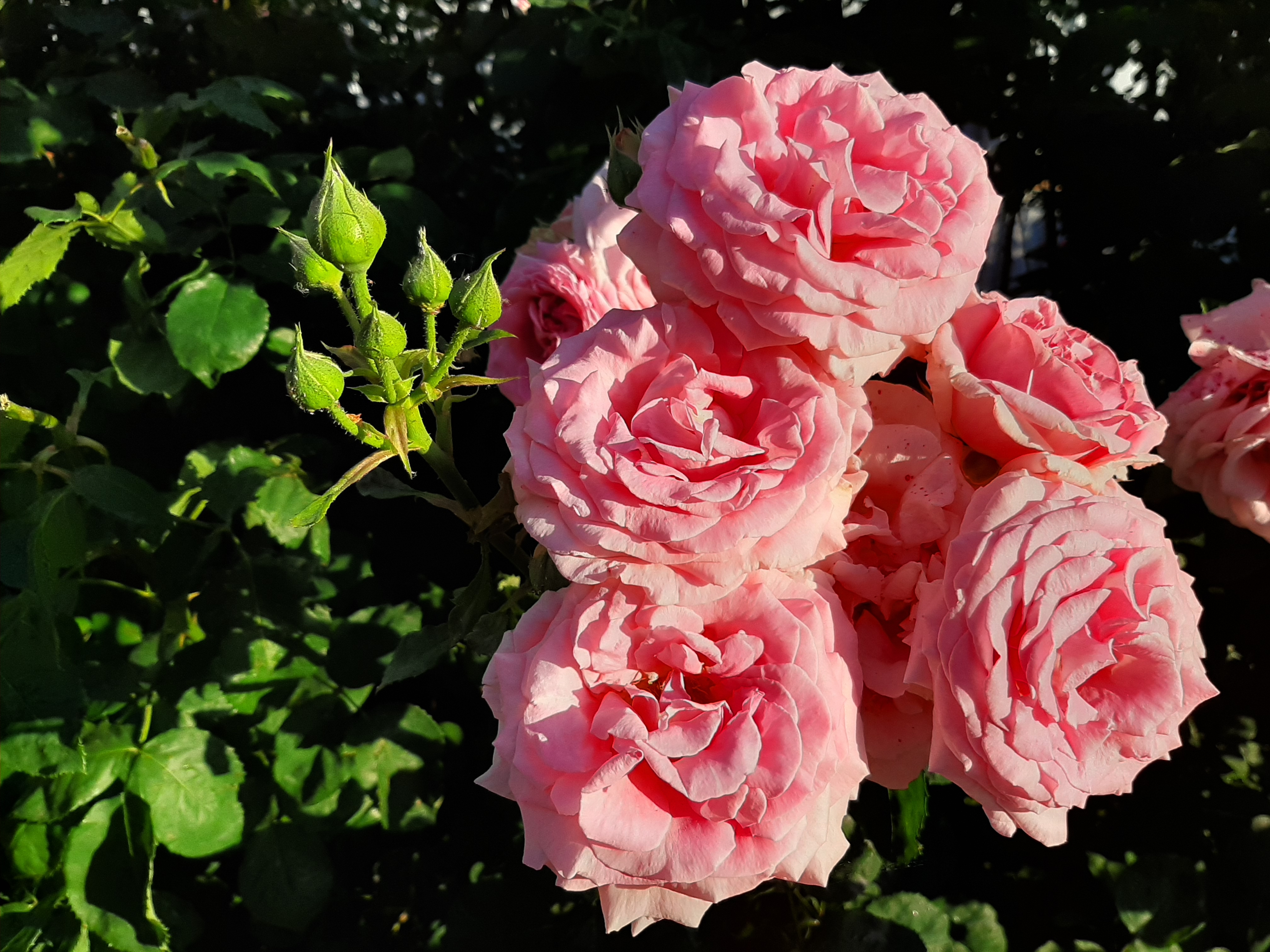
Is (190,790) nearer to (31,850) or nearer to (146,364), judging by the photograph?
(31,850)

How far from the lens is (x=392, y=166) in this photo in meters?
1.18

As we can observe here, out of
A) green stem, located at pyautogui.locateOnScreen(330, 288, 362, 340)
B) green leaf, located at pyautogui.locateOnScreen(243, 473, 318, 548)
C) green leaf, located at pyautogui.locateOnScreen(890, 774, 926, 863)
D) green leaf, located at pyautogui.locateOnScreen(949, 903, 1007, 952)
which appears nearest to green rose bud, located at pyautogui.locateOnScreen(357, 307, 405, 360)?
green stem, located at pyautogui.locateOnScreen(330, 288, 362, 340)

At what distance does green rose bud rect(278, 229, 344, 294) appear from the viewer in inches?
25.9

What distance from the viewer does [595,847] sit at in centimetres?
58

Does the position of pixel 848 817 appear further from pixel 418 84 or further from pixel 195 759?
pixel 418 84

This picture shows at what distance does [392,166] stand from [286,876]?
3.24 feet

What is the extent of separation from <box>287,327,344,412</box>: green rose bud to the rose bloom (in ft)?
3.31

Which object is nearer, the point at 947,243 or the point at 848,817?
the point at 947,243

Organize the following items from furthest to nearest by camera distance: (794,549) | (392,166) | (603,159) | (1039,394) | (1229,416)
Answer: (603,159) < (392,166) < (1229,416) < (1039,394) < (794,549)

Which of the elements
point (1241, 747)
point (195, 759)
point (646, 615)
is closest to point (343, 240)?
point (646, 615)

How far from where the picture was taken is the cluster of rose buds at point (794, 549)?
23.3 inches

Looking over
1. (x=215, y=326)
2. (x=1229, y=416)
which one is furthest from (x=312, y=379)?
(x=1229, y=416)

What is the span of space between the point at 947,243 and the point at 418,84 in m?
1.15

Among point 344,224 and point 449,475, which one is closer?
point 344,224
